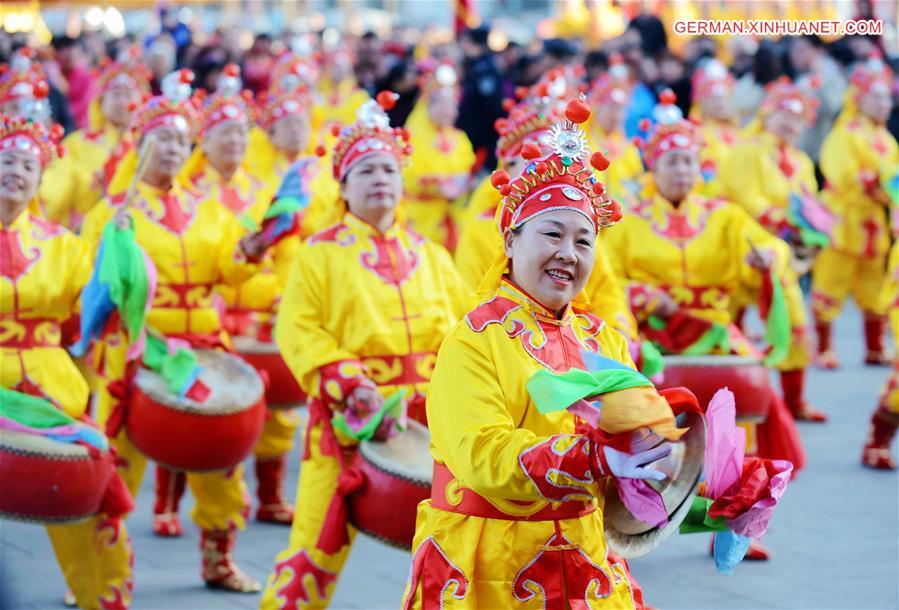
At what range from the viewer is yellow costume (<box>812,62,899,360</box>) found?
35.3ft

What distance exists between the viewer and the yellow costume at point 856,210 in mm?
10773

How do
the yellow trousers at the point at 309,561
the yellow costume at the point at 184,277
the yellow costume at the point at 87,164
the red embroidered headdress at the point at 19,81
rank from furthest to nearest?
the yellow costume at the point at 87,164
the red embroidered headdress at the point at 19,81
the yellow costume at the point at 184,277
the yellow trousers at the point at 309,561

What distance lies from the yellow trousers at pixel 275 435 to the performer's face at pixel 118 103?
3311 millimetres

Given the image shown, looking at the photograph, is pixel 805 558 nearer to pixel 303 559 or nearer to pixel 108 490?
pixel 303 559

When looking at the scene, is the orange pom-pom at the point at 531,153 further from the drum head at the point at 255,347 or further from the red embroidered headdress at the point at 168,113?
the drum head at the point at 255,347

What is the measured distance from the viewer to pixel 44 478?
499 centimetres

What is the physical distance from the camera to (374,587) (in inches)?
242

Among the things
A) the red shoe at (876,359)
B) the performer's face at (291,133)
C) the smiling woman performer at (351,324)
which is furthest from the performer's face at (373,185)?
the red shoe at (876,359)

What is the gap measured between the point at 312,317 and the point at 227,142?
2.43 m

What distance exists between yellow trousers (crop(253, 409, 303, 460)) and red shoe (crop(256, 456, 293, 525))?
40 millimetres

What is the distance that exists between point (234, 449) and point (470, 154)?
664 cm

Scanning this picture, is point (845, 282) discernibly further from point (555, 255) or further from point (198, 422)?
point (555, 255)

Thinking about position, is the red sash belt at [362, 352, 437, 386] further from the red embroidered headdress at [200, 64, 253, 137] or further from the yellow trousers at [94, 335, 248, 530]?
the red embroidered headdress at [200, 64, 253, 137]

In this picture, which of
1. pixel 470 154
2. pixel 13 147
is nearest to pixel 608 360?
pixel 13 147
